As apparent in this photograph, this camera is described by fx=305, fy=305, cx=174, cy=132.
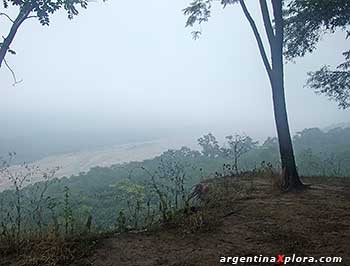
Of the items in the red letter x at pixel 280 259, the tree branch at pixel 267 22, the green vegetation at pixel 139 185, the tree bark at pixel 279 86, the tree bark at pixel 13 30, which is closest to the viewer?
the red letter x at pixel 280 259

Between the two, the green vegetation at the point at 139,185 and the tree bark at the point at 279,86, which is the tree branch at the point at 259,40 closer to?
the tree bark at the point at 279,86

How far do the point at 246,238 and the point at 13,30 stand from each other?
6196mm

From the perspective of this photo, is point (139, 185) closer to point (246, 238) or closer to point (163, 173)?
point (163, 173)

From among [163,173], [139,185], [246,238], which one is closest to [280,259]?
[246,238]

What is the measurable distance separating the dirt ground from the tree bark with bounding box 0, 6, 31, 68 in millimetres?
4537

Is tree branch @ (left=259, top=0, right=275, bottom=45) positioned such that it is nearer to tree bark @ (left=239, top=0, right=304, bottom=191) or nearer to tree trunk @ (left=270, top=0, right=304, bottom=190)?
tree bark @ (left=239, top=0, right=304, bottom=191)

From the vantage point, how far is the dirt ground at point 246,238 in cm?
379

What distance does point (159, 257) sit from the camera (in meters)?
3.85

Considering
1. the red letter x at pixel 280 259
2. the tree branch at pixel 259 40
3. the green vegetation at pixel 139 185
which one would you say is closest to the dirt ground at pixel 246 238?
the red letter x at pixel 280 259

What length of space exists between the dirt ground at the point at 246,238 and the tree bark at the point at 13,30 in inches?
179

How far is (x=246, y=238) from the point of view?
14.4 feet

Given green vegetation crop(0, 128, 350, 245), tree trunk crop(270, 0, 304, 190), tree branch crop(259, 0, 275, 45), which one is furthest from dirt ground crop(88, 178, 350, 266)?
tree branch crop(259, 0, 275, 45)

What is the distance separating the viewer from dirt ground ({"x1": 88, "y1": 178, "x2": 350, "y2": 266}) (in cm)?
379

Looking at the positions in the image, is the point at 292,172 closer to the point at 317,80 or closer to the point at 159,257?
the point at 159,257
